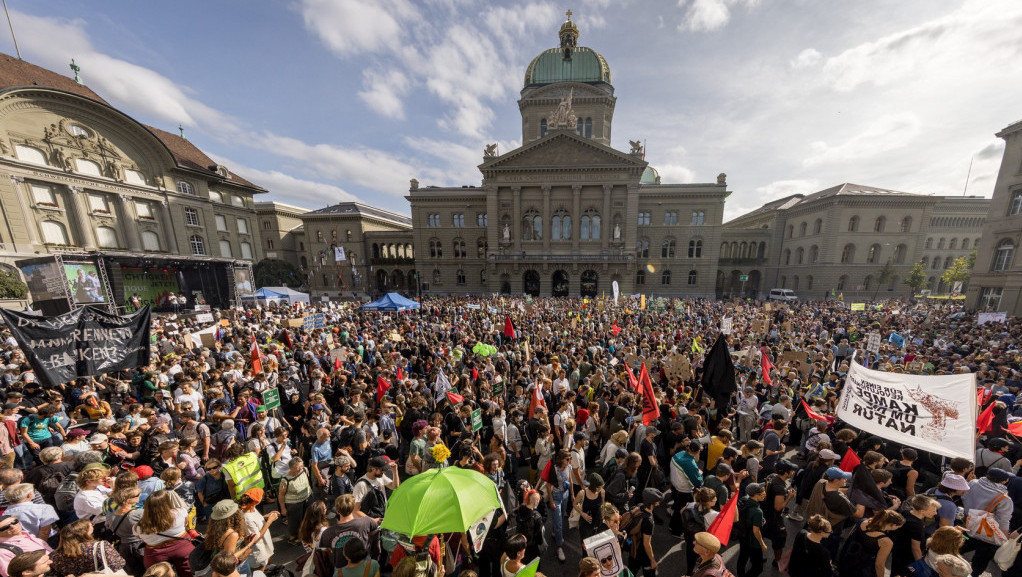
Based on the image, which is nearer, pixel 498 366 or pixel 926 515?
pixel 926 515

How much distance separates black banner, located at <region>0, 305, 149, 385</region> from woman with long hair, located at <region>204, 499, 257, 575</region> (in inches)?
269

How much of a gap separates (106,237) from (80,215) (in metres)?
2.42

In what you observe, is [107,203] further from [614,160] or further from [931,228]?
[931,228]

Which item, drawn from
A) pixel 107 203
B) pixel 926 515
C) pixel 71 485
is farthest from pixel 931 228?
pixel 107 203

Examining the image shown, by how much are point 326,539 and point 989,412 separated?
37.3 ft

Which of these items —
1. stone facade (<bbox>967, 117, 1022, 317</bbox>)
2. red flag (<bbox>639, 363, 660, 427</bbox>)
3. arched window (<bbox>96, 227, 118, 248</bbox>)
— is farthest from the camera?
arched window (<bbox>96, 227, 118, 248</bbox>)

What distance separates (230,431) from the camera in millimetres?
6125

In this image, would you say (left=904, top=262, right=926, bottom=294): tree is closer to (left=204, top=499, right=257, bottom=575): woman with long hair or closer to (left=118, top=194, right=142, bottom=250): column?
(left=204, top=499, right=257, bottom=575): woman with long hair

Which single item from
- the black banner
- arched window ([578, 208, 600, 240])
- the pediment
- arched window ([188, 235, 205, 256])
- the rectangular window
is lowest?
the black banner

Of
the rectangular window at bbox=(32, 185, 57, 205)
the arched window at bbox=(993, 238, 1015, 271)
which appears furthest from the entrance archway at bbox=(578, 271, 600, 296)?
the rectangular window at bbox=(32, 185, 57, 205)

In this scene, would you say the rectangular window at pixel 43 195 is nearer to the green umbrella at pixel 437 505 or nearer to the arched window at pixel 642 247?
the green umbrella at pixel 437 505

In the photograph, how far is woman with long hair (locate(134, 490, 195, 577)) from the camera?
10.8 feet

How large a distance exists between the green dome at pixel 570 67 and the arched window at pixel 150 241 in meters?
44.5

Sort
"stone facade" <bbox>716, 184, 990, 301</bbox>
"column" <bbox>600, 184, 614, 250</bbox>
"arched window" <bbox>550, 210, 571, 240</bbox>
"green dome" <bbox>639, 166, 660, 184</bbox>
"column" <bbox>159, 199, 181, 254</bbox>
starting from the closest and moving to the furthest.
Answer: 1. "column" <bbox>159, 199, 181, 254</bbox>
2. "column" <bbox>600, 184, 614, 250</bbox>
3. "arched window" <bbox>550, 210, 571, 240</bbox>
4. "stone facade" <bbox>716, 184, 990, 301</bbox>
5. "green dome" <bbox>639, 166, 660, 184</bbox>
